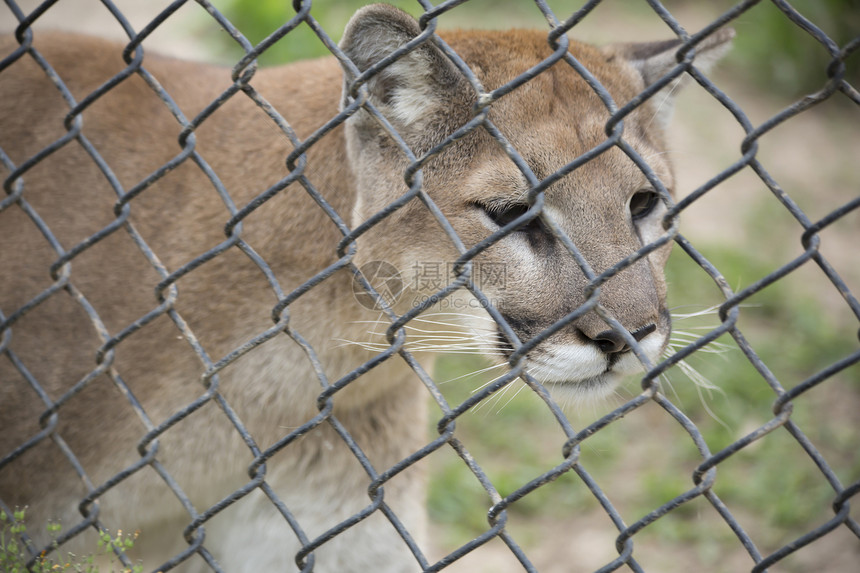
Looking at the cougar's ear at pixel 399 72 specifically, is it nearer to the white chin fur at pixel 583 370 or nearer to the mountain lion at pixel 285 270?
the mountain lion at pixel 285 270

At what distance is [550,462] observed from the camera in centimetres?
437

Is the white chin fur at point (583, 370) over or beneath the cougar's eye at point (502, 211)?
beneath

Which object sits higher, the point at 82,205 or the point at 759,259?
the point at 82,205

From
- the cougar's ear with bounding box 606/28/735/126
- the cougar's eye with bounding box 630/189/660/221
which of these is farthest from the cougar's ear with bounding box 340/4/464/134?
the cougar's ear with bounding box 606/28/735/126

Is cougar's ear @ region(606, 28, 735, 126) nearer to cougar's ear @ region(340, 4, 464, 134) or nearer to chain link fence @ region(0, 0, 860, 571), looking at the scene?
chain link fence @ region(0, 0, 860, 571)

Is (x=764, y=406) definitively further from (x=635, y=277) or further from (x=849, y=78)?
(x=849, y=78)

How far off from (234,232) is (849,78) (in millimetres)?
6784

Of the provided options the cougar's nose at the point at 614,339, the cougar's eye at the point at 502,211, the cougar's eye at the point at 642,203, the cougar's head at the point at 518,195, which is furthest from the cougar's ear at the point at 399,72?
the cougar's nose at the point at 614,339

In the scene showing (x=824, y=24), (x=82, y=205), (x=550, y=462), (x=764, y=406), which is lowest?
(x=764, y=406)

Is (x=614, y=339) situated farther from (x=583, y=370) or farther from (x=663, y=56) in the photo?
(x=663, y=56)

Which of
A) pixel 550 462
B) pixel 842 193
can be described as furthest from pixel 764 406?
pixel 842 193

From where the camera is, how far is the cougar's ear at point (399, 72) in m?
2.24

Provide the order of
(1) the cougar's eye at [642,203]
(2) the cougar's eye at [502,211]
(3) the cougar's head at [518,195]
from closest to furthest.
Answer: (3) the cougar's head at [518,195], (2) the cougar's eye at [502,211], (1) the cougar's eye at [642,203]

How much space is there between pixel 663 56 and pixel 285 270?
1502mm
